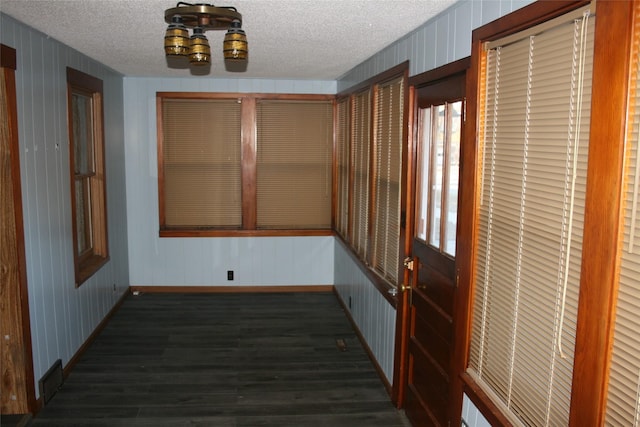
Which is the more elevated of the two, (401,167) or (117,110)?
(117,110)

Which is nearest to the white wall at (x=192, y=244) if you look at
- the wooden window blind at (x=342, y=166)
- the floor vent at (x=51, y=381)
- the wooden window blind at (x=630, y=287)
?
the wooden window blind at (x=342, y=166)

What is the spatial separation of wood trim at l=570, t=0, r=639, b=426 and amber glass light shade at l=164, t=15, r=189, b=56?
6.04 ft

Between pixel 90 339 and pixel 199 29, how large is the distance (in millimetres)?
3218

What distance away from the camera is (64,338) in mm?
4125

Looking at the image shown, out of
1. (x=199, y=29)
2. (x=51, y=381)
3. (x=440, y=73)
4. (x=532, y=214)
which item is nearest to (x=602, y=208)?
(x=532, y=214)

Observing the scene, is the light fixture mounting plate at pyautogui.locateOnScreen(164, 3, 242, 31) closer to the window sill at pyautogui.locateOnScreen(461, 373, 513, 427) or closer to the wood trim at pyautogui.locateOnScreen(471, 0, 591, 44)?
the wood trim at pyautogui.locateOnScreen(471, 0, 591, 44)

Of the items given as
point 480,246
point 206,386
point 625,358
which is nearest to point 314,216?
point 206,386

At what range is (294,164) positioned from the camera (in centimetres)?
648


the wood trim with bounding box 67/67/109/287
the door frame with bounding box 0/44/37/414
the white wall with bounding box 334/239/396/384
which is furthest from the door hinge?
the wood trim with bounding box 67/67/109/287

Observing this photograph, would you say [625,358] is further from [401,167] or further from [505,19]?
[401,167]

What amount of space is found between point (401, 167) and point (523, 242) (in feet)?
5.21

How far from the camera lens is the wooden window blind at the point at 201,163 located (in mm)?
6316

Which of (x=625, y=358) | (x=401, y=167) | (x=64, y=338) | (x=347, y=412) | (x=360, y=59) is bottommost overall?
(x=347, y=412)

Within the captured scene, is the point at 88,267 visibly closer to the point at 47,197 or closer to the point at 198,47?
the point at 47,197
